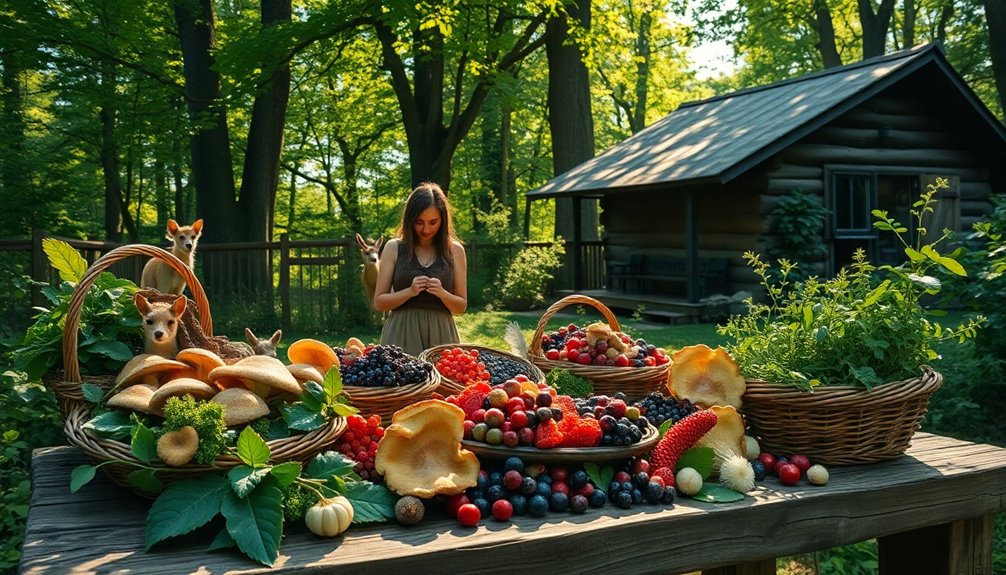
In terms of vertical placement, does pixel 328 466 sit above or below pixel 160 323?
below

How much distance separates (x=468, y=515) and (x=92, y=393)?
1.12m

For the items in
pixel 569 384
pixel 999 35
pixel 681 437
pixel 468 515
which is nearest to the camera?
pixel 468 515

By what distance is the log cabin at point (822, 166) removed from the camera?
13.5 meters

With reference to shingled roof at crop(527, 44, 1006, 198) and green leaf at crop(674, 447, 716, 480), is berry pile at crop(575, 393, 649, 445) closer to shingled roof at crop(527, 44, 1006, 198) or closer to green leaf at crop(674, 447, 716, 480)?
green leaf at crop(674, 447, 716, 480)

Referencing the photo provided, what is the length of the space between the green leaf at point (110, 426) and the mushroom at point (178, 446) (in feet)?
0.53

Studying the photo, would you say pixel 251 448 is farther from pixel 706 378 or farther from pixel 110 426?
pixel 706 378

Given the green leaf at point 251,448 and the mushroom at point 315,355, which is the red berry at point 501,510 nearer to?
the green leaf at point 251,448

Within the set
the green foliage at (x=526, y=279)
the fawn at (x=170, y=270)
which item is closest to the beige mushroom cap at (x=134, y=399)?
the fawn at (x=170, y=270)

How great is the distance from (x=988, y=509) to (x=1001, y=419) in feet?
15.8

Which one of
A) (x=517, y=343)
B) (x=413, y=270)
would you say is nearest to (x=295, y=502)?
(x=517, y=343)

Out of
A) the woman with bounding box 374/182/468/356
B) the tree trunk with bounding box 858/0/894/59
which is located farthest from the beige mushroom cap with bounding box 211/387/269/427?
the tree trunk with bounding box 858/0/894/59

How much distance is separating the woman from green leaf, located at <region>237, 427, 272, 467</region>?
2483 millimetres

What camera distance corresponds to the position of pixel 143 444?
2.00 metres

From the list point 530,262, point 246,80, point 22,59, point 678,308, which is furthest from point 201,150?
point 678,308
